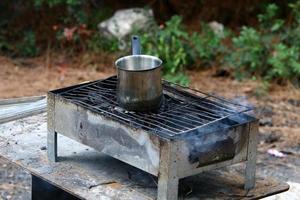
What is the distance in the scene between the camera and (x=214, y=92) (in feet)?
25.1

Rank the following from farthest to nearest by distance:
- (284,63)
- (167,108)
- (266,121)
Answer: (284,63), (266,121), (167,108)

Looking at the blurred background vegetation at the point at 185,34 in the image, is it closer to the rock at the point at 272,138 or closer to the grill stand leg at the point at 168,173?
the rock at the point at 272,138

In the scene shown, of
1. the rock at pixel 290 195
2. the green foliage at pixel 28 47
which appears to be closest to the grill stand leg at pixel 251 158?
the rock at pixel 290 195

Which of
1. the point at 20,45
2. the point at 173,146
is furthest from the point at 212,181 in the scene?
the point at 20,45

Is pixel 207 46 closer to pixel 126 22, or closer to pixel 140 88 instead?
pixel 126 22

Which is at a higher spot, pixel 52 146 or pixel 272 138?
pixel 52 146

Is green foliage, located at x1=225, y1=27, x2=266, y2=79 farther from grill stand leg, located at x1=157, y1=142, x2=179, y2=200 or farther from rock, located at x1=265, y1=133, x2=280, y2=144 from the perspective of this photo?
grill stand leg, located at x1=157, y1=142, x2=179, y2=200

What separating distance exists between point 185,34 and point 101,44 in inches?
43.0

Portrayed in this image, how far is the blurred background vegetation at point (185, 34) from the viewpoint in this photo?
8.00 meters

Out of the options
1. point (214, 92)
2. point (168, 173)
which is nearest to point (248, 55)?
point (214, 92)

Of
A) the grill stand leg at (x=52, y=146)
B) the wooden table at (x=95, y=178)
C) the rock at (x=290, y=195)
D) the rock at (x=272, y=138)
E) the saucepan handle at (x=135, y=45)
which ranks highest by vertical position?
the saucepan handle at (x=135, y=45)

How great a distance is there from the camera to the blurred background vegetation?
26.2 feet

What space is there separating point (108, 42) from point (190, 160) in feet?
17.6

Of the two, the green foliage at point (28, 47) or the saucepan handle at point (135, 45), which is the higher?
the saucepan handle at point (135, 45)
